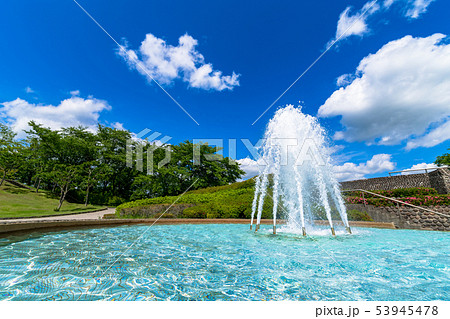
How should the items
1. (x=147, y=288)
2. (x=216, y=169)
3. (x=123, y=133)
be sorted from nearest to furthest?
1. (x=147, y=288)
2. (x=216, y=169)
3. (x=123, y=133)

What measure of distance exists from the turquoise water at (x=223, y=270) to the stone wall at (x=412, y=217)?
448cm

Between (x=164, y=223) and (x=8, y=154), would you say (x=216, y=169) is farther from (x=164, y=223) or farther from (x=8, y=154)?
(x=8, y=154)

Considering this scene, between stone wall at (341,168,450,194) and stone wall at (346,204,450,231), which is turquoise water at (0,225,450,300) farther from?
stone wall at (341,168,450,194)

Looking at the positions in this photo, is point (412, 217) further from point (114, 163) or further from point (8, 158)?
point (8, 158)

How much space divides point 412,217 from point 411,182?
9659 millimetres

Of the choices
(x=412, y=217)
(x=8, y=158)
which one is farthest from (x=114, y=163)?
(x=412, y=217)

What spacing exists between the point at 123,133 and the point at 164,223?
28.2 meters

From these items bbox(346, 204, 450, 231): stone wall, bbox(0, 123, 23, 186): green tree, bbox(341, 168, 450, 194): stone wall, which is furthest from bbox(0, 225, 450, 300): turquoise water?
bbox(0, 123, 23, 186): green tree

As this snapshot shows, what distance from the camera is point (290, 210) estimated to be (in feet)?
42.5

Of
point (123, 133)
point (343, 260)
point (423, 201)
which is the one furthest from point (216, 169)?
point (343, 260)

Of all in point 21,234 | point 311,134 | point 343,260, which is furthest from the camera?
point 311,134

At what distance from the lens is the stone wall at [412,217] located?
1081cm

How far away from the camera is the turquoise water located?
142 inches

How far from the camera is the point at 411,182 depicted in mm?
18578
